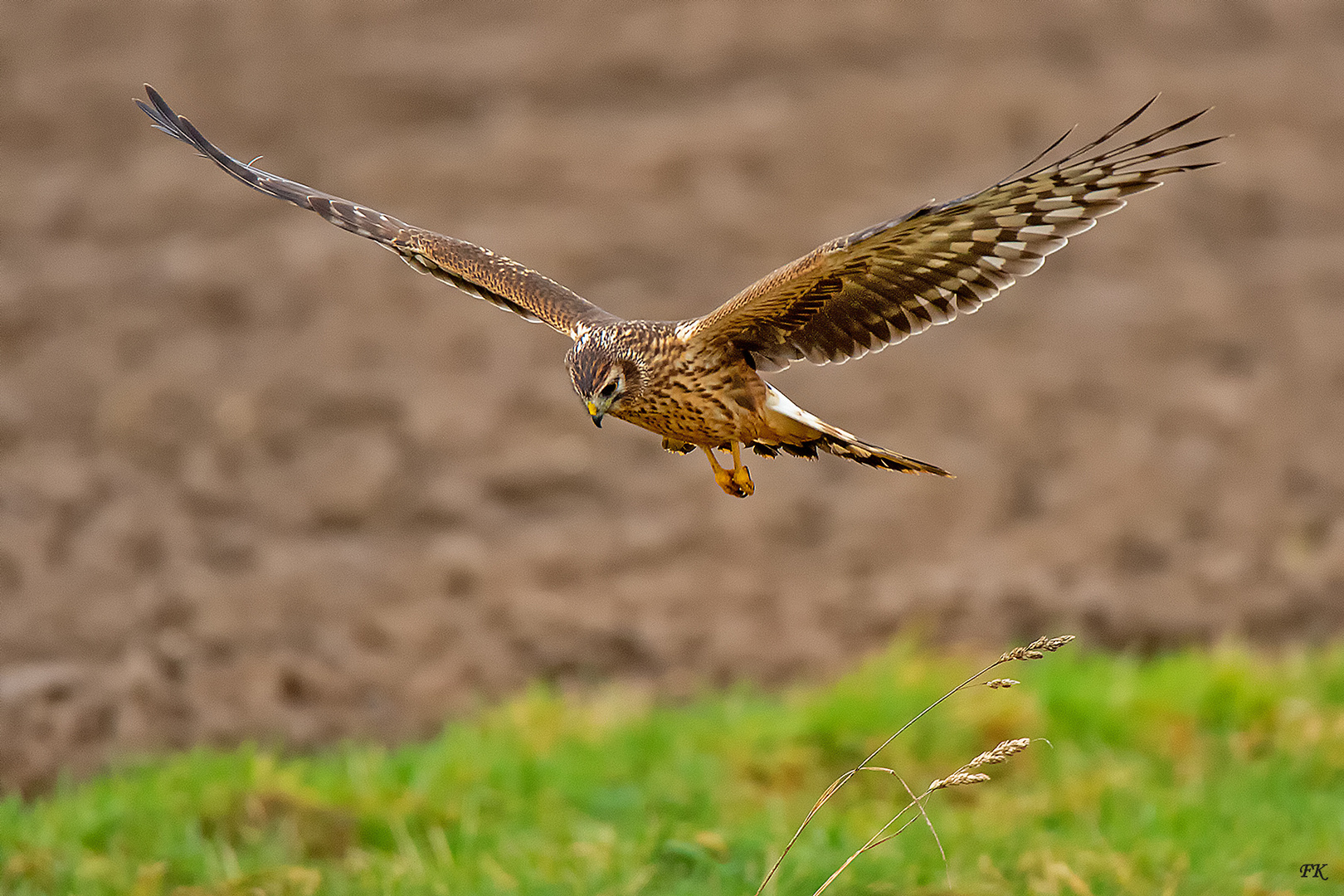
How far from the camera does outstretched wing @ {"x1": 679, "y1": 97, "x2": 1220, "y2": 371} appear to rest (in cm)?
334

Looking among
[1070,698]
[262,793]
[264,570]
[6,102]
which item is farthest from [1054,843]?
[6,102]

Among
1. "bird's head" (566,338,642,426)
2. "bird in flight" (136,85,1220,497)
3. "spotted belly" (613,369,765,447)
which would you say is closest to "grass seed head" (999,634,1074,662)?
"bird in flight" (136,85,1220,497)

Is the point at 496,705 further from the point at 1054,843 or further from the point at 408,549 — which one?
the point at 1054,843

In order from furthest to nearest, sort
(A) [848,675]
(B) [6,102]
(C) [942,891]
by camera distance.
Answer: (B) [6,102] → (A) [848,675] → (C) [942,891]

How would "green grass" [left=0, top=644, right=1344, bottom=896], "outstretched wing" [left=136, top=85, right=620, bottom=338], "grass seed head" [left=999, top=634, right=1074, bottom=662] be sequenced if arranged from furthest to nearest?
"green grass" [left=0, top=644, right=1344, bottom=896] < "outstretched wing" [left=136, top=85, right=620, bottom=338] < "grass seed head" [left=999, top=634, right=1074, bottom=662]

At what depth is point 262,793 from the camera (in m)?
5.71

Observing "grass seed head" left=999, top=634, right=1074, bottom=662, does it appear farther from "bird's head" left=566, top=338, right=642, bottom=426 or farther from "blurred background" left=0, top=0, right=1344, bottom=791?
"blurred background" left=0, top=0, right=1344, bottom=791

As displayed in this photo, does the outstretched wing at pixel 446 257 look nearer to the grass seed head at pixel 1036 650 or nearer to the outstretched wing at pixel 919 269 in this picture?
the outstretched wing at pixel 919 269

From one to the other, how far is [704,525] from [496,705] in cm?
173

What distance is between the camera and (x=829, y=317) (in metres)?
3.73

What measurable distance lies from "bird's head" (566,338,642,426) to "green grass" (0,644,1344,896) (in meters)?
1.96

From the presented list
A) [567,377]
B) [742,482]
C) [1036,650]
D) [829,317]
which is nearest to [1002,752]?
[1036,650]

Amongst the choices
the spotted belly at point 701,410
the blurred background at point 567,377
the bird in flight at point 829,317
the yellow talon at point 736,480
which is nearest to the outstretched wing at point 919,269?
the bird in flight at point 829,317

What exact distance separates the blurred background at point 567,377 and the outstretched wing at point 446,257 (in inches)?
158
